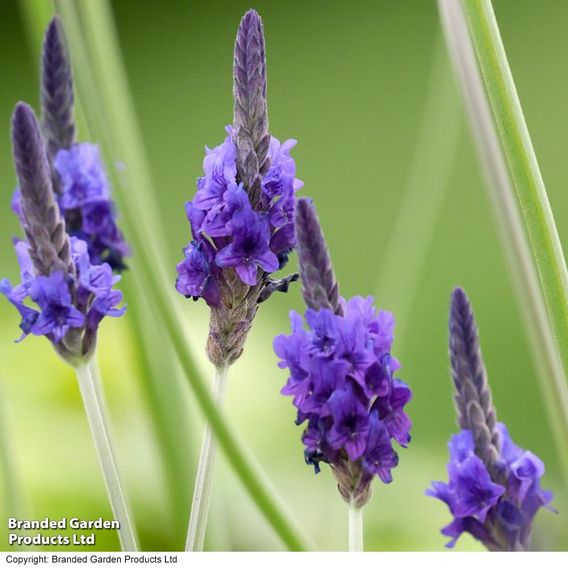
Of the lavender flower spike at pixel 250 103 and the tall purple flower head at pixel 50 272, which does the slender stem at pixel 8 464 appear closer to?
the tall purple flower head at pixel 50 272

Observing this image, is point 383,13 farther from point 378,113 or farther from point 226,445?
point 226,445

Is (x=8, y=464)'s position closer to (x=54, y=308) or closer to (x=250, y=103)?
(x=54, y=308)

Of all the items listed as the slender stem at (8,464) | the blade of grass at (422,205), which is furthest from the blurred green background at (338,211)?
the slender stem at (8,464)

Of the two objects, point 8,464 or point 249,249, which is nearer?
point 249,249

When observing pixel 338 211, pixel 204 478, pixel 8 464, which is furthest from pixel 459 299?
pixel 338 211

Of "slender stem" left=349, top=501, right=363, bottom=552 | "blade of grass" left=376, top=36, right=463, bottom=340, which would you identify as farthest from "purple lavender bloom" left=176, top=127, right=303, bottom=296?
"blade of grass" left=376, top=36, right=463, bottom=340

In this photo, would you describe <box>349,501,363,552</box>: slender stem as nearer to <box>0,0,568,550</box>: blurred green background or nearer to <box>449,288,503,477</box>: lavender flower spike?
<box>449,288,503,477</box>: lavender flower spike

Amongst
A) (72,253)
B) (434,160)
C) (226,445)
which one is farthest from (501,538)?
(434,160)
